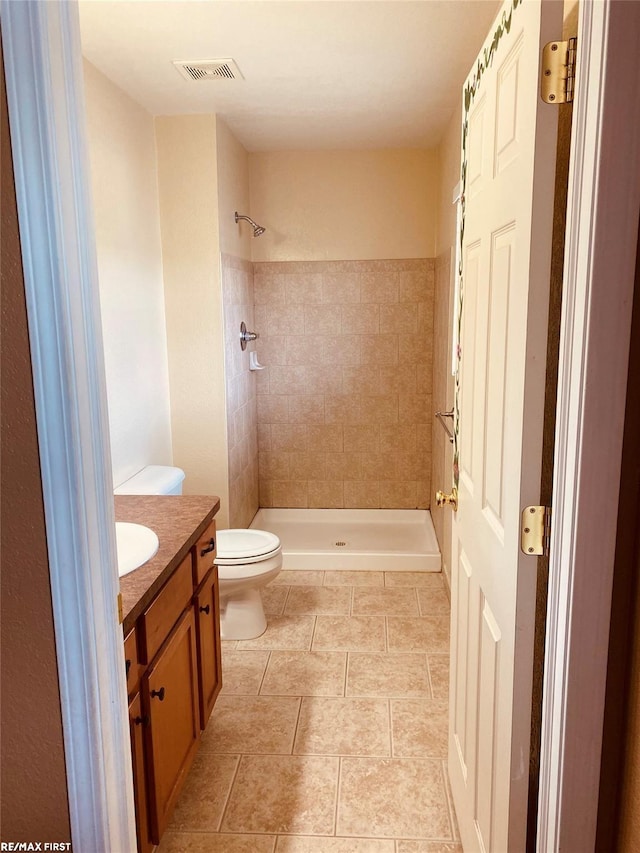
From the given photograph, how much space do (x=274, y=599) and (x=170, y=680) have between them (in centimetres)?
174

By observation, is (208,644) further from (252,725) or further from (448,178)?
(448,178)

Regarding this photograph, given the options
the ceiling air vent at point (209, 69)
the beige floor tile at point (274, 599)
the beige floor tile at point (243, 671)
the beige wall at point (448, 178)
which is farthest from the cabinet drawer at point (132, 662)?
the beige wall at point (448, 178)

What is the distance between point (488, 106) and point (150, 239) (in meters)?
2.29

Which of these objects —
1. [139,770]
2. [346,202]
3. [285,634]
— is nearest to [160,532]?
[139,770]

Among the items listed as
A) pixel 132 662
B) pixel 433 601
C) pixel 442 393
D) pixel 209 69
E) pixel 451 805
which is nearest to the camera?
pixel 132 662

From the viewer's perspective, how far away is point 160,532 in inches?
80.8

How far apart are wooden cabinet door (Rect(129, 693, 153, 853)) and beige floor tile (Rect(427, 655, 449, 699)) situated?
1.35 metres

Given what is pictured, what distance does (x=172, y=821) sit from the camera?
2.07m

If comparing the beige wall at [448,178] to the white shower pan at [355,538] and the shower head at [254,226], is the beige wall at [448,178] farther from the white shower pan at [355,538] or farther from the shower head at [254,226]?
the white shower pan at [355,538]

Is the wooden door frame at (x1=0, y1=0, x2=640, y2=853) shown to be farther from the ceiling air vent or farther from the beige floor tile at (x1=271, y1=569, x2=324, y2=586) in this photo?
the beige floor tile at (x1=271, y1=569, x2=324, y2=586)

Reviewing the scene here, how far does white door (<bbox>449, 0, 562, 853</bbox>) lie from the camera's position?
1171mm

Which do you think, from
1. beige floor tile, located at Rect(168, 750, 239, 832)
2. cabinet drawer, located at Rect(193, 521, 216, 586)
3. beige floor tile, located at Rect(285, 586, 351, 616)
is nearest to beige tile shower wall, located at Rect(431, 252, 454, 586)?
beige floor tile, located at Rect(285, 586, 351, 616)

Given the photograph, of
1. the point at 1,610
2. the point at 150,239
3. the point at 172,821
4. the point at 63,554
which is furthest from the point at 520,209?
the point at 150,239

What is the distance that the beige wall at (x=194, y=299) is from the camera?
11.4 ft
